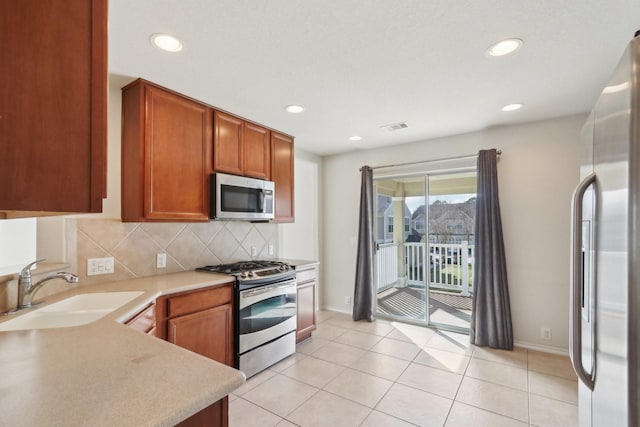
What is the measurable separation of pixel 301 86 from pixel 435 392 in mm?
2607

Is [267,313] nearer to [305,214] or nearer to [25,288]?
[25,288]

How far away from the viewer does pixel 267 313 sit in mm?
2695

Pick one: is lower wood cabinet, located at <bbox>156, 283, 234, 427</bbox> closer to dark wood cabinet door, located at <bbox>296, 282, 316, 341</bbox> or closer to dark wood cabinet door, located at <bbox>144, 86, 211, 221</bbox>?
dark wood cabinet door, located at <bbox>144, 86, 211, 221</bbox>

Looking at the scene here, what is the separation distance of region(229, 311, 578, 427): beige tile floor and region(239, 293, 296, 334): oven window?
1.36ft

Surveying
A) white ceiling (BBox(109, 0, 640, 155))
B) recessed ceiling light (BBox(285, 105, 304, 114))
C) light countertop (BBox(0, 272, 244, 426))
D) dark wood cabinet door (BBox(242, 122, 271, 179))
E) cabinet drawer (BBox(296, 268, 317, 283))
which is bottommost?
cabinet drawer (BBox(296, 268, 317, 283))

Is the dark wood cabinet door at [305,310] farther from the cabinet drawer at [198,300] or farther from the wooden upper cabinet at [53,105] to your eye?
the wooden upper cabinet at [53,105]

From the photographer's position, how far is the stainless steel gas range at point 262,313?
2.48 m

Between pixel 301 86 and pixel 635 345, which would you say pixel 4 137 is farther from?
pixel 301 86

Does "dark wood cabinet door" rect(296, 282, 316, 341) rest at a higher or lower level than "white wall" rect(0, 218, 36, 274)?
lower

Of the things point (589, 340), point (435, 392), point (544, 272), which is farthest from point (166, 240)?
point (544, 272)

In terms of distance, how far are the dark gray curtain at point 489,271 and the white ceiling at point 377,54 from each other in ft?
2.39

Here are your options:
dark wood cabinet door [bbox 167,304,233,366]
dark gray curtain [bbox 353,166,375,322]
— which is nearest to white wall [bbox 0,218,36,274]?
dark wood cabinet door [bbox 167,304,233,366]

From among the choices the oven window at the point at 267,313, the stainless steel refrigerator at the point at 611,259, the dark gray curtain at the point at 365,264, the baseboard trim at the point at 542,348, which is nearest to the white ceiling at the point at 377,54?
the stainless steel refrigerator at the point at 611,259

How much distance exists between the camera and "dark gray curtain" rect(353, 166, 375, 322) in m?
4.02
